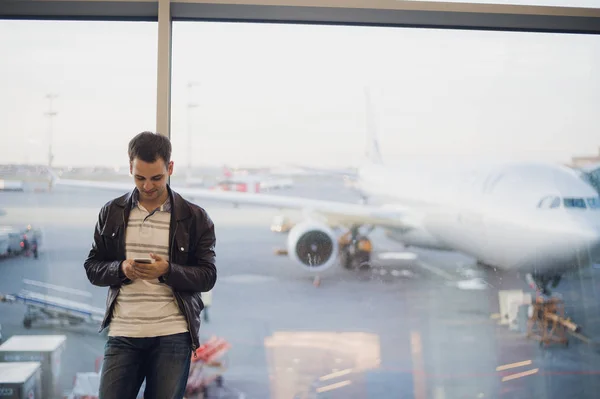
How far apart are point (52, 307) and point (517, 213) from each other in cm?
261

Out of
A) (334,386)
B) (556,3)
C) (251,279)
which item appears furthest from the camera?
(251,279)

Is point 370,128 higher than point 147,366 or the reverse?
higher

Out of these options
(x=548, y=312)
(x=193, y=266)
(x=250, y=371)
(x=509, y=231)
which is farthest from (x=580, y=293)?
(x=193, y=266)

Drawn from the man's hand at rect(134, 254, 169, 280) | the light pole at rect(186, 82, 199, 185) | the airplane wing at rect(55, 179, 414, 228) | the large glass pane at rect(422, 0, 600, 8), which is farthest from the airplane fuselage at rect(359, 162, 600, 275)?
the man's hand at rect(134, 254, 169, 280)

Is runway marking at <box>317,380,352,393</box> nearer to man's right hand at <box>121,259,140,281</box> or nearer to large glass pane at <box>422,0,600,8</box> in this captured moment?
man's right hand at <box>121,259,140,281</box>

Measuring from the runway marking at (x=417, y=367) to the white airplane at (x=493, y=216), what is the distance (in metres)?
0.75

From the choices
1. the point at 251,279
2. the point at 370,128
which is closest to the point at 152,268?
the point at 370,128

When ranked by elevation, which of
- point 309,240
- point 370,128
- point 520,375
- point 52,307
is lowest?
point 520,375

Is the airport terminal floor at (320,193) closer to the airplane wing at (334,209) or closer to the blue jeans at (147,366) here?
the airplane wing at (334,209)

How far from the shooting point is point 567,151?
93.9 inches

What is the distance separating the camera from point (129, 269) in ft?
2.97

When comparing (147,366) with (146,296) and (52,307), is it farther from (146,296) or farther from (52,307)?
(52,307)

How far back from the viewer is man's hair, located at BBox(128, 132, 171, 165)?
95 centimetres

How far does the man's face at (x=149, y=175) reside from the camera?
0.96 metres
